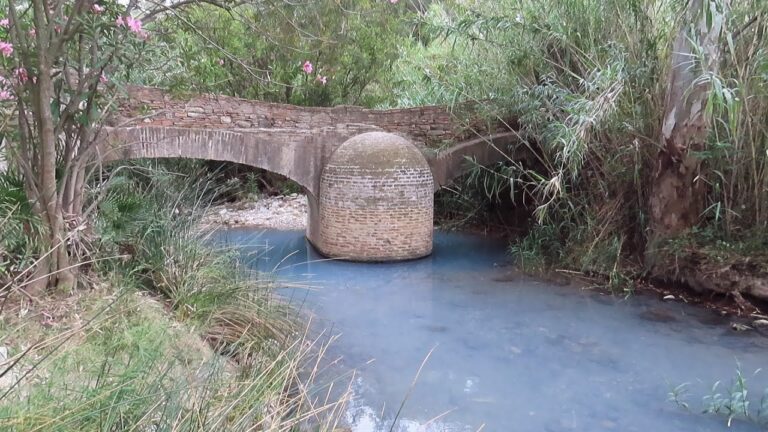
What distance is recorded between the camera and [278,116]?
890 centimetres

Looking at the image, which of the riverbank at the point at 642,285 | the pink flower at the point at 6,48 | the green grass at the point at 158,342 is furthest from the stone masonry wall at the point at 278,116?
the pink flower at the point at 6,48

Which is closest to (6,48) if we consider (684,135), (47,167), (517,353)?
(47,167)

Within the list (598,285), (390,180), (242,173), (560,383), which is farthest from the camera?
(242,173)

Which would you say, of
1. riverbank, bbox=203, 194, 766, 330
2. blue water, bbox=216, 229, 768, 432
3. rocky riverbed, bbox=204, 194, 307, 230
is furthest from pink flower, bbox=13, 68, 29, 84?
rocky riverbed, bbox=204, 194, 307, 230

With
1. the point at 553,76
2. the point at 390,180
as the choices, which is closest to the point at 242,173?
the point at 390,180

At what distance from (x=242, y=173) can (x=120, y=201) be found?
377 inches

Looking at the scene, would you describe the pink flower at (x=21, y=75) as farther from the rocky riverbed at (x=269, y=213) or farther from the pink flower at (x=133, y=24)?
the rocky riverbed at (x=269, y=213)

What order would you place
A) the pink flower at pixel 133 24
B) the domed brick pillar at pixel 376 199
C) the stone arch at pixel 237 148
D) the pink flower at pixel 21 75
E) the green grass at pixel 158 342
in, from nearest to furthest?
1. the green grass at pixel 158 342
2. the pink flower at pixel 133 24
3. the pink flower at pixel 21 75
4. the stone arch at pixel 237 148
5. the domed brick pillar at pixel 376 199

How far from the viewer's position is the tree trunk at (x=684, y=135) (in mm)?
5902

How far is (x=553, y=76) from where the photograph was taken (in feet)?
25.3

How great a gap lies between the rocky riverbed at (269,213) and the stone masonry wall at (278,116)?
9.39 ft

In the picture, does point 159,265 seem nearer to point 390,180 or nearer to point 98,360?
point 98,360

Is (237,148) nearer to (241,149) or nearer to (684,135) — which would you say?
(241,149)

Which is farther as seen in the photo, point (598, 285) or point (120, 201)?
point (598, 285)
